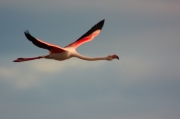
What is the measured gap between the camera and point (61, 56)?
4422cm

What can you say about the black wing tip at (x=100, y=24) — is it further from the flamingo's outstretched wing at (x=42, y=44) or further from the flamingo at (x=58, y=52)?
the flamingo's outstretched wing at (x=42, y=44)

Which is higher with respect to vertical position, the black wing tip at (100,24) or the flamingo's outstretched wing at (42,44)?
the black wing tip at (100,24)

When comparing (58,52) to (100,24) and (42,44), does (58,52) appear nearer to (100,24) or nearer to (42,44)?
(42,44)

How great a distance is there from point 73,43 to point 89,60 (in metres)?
3.38

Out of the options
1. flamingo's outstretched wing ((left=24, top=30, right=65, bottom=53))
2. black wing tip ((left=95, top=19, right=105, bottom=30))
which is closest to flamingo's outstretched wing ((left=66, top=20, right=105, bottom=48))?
black wing tip ((left=95, top=19, right=105, bottom=30))

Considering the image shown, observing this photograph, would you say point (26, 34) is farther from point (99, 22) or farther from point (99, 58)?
point (99, 22)

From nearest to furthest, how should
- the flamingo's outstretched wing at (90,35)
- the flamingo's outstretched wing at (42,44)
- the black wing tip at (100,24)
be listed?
1. the flamingo's outstretched wing at (42,44)
2. the flamingo's outstretched wing at (90,35)
3. the black wing tip at (100,24)

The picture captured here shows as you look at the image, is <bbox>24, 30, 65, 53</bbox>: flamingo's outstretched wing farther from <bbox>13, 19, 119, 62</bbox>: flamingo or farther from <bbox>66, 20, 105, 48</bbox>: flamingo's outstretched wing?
<bbox>66, 20, 105, 48</bbox>: flamingo's outstretched wing

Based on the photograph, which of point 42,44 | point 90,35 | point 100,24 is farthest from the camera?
point 100,24

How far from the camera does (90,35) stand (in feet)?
166

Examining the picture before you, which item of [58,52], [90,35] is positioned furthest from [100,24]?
[58,52]

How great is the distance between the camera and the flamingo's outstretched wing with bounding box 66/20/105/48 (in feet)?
158

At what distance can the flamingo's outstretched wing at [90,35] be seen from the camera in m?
48.0

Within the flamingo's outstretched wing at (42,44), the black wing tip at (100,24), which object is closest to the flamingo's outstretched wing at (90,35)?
the black wing tip at (100,24)
